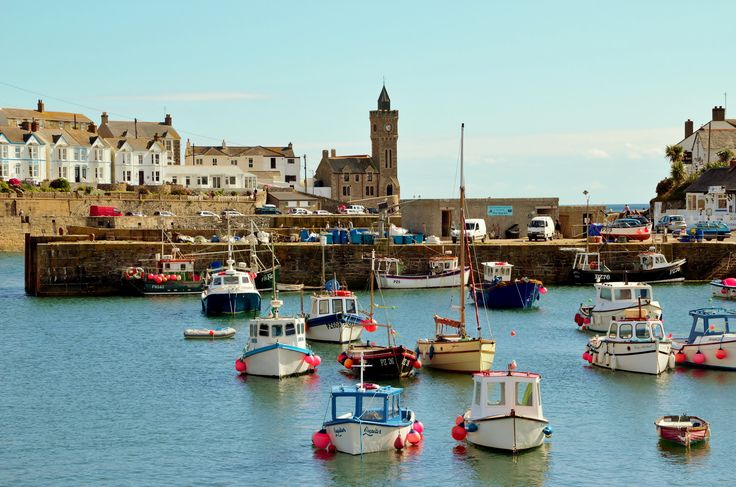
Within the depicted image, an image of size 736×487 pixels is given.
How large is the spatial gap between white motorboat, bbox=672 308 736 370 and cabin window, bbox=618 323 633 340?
2.13 metres

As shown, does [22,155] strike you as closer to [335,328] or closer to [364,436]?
[335,328]

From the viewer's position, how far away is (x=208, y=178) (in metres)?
120

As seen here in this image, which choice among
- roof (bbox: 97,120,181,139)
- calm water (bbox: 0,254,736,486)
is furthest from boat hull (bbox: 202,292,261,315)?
roof (bbox: 97,120,181,139)

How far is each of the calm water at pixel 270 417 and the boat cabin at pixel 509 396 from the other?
100 centimetres

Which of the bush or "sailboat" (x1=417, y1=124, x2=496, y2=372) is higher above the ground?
the bush

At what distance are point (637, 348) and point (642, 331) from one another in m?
0.67

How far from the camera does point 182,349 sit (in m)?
43.7

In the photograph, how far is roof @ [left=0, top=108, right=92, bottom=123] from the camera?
438ft

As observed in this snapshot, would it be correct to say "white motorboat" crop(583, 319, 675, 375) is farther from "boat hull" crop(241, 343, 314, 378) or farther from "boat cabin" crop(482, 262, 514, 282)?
"boat cabin" crop(482, 262, 514, 282)

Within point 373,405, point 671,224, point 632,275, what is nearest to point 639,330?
point 373,405

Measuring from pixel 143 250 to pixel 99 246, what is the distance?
228 cm

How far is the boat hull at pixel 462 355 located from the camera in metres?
35.8

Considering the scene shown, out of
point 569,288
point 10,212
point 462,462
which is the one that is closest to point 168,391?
point 462,462

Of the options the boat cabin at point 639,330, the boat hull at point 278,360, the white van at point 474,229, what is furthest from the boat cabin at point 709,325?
the white van at point 474,229
